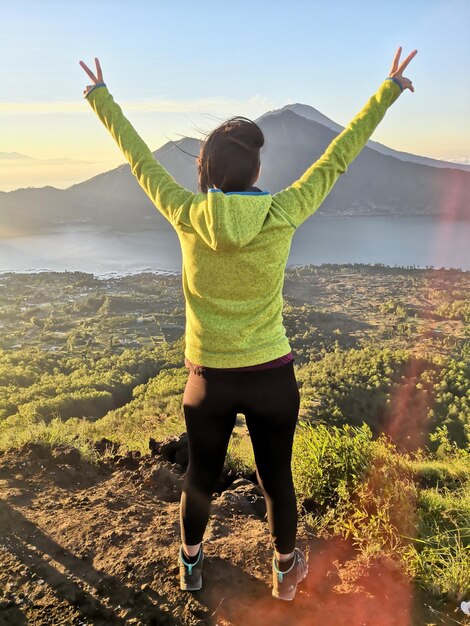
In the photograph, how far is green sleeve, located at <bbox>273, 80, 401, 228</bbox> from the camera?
120 cm

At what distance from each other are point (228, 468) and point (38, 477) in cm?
100

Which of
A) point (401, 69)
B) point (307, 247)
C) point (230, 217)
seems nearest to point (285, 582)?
point (230, 217)

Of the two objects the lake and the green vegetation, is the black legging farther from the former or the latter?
the lake

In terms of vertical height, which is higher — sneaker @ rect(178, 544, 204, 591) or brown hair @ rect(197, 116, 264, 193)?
brown hair @ rect(197, 116, 264, 193)

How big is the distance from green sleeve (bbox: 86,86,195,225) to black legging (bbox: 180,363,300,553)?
0.45 metres

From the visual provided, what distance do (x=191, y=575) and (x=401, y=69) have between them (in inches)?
67.3

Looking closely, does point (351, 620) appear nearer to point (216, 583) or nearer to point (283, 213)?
point (216, 583)

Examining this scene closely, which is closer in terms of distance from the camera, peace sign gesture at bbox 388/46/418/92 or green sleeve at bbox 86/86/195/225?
green sleeve at bbox 86/86/195/225

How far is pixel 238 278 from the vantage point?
118 centimetres

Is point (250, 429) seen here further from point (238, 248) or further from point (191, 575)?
point (191, 575)

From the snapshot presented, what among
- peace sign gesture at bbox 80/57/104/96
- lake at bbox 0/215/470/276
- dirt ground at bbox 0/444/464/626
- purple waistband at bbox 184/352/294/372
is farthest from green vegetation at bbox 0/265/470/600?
lake at bbox 0/215/470/276

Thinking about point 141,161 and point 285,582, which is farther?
point 285,582

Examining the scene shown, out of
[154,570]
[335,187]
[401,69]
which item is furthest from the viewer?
[335,187]

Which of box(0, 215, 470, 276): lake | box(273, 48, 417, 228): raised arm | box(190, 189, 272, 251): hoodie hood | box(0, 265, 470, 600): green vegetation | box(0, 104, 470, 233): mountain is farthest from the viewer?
box(0, 104, 470, 233): mountain
